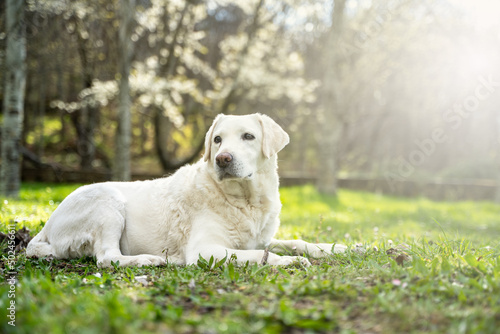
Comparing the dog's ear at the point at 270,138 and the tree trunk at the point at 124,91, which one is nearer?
the dog's ear at the point at 270,138

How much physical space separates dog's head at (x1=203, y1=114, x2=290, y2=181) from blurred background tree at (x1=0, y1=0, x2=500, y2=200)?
7.37m

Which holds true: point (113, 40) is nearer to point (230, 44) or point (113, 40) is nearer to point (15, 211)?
point (230, 44)

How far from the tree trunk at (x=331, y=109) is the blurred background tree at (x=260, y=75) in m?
0.03

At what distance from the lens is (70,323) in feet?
6.31

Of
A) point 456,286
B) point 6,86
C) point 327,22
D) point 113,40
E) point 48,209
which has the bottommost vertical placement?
point 48,209

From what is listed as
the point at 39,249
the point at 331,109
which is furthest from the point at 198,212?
the point at 331,109

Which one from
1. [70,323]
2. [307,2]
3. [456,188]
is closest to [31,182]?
[307,2]

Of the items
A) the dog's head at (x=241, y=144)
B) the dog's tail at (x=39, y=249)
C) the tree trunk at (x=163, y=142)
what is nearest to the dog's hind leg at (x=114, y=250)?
the dog's tail at (x=39, y=249)

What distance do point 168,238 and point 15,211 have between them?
12.9 ft

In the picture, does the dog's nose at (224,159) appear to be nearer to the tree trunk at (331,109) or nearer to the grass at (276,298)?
the grass at (276,298)

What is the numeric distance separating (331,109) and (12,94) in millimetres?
9280

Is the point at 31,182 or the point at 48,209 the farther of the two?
the point at 31,182

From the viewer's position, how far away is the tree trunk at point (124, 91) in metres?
10.3

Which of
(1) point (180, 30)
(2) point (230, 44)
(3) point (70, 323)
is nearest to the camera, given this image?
(3) point (70, 323)
